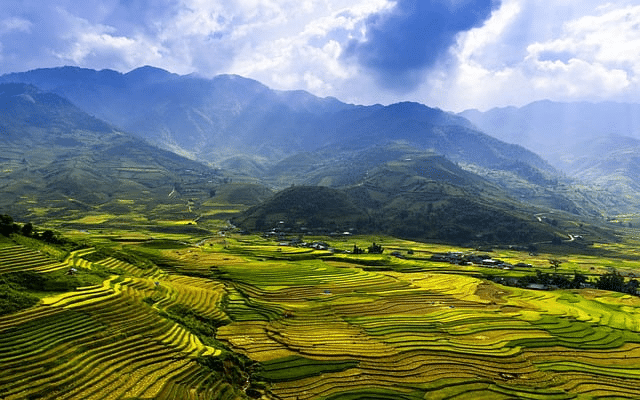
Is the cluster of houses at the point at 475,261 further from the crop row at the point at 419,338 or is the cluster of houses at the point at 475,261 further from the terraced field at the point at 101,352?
the terraced field at the point at 101,352

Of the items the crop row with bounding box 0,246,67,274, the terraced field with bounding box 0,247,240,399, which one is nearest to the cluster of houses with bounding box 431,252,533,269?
the terraced field with bounding box 0,247,240,399

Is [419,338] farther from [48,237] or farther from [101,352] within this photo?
[48,237]

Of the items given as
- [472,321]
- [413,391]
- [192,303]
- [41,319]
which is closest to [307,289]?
[192,303]

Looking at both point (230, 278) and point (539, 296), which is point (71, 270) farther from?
point (539, 296)

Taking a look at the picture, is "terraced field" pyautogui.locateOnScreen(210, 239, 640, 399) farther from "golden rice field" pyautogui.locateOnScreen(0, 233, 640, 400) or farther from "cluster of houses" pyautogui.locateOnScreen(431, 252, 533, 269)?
"cluster of houses" pyautogui.locateOnScreen(431, 252, 533, 269)

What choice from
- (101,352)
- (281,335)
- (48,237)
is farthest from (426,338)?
(48,237)

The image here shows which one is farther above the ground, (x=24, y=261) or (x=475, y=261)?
(x=475, y=261)
